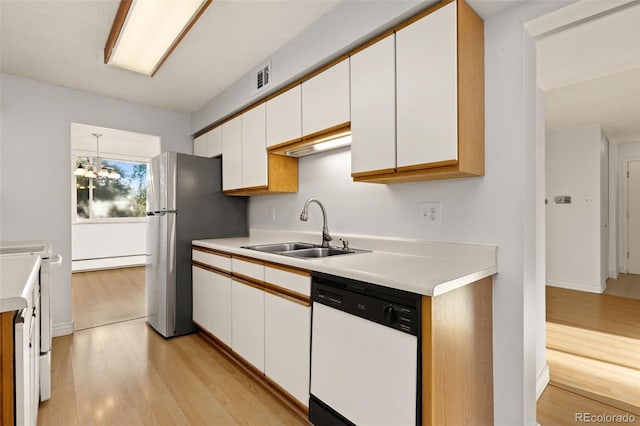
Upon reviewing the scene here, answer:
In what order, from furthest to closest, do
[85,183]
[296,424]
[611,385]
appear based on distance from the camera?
1. [85,183]
2. [611,385]
3. [296,424]

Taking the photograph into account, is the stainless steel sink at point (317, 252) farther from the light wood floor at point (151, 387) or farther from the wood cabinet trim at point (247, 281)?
the light wood floor at point (151, 387)

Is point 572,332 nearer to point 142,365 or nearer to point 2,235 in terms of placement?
point 142,365

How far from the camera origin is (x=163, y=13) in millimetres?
1939

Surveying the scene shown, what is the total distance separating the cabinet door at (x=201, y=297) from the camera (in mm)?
2837

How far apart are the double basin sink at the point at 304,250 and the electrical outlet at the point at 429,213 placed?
468mm

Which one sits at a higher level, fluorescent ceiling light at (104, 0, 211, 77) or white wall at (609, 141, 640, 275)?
fluorescent ceiling light at (104, 0, 211, 77)

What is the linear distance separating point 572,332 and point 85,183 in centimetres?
775

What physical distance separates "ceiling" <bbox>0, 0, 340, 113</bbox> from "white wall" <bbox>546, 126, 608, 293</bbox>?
459 cm

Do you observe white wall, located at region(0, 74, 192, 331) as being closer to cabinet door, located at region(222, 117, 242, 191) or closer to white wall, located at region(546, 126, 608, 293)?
cabinet door, located at region(222, 117, 242, 191)

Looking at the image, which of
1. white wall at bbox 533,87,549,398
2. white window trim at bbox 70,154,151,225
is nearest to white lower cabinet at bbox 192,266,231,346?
white wall at bbox 533,87,549,398

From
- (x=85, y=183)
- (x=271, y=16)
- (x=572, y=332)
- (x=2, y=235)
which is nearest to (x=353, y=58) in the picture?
(x=271, y=16)

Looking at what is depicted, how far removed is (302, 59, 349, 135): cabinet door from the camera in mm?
1997

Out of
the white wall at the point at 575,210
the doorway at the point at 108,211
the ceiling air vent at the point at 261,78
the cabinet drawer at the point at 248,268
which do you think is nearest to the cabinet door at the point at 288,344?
the cabinet drawer at the point at 248,268

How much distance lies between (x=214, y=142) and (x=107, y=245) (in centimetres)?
433
